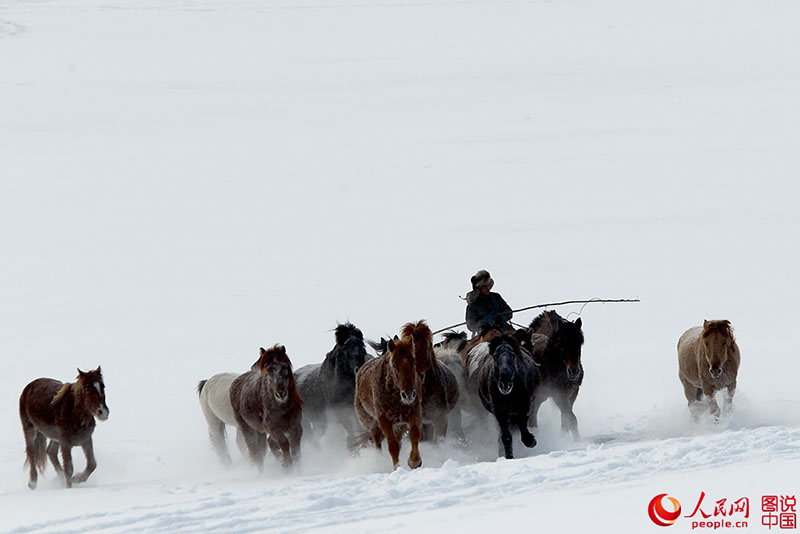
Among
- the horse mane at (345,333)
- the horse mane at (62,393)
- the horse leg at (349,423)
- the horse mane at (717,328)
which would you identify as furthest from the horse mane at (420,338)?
the horse mane at (62,393)

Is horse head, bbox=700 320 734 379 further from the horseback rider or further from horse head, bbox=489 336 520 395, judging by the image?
the horseback rider

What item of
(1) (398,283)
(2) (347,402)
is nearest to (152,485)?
(2) (347,402)

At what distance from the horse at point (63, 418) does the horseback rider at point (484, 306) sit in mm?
4665

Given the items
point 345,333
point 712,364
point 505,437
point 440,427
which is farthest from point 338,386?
point 712,364

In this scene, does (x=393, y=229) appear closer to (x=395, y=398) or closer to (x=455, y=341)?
(x=455, y=341)

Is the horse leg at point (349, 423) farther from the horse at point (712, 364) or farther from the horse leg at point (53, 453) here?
the horse at point (712, 364)

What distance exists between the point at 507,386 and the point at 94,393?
15.3ft

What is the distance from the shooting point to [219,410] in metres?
13.6

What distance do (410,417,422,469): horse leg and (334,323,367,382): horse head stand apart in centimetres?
205

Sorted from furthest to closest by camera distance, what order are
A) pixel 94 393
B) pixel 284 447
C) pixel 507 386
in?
pixel 94 393 < pixel 284 447 < pixel 507 386

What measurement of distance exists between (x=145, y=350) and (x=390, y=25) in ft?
202

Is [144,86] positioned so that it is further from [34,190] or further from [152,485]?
[152,485]

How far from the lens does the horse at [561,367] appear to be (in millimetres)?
13047

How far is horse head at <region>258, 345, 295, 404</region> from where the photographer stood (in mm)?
11898
